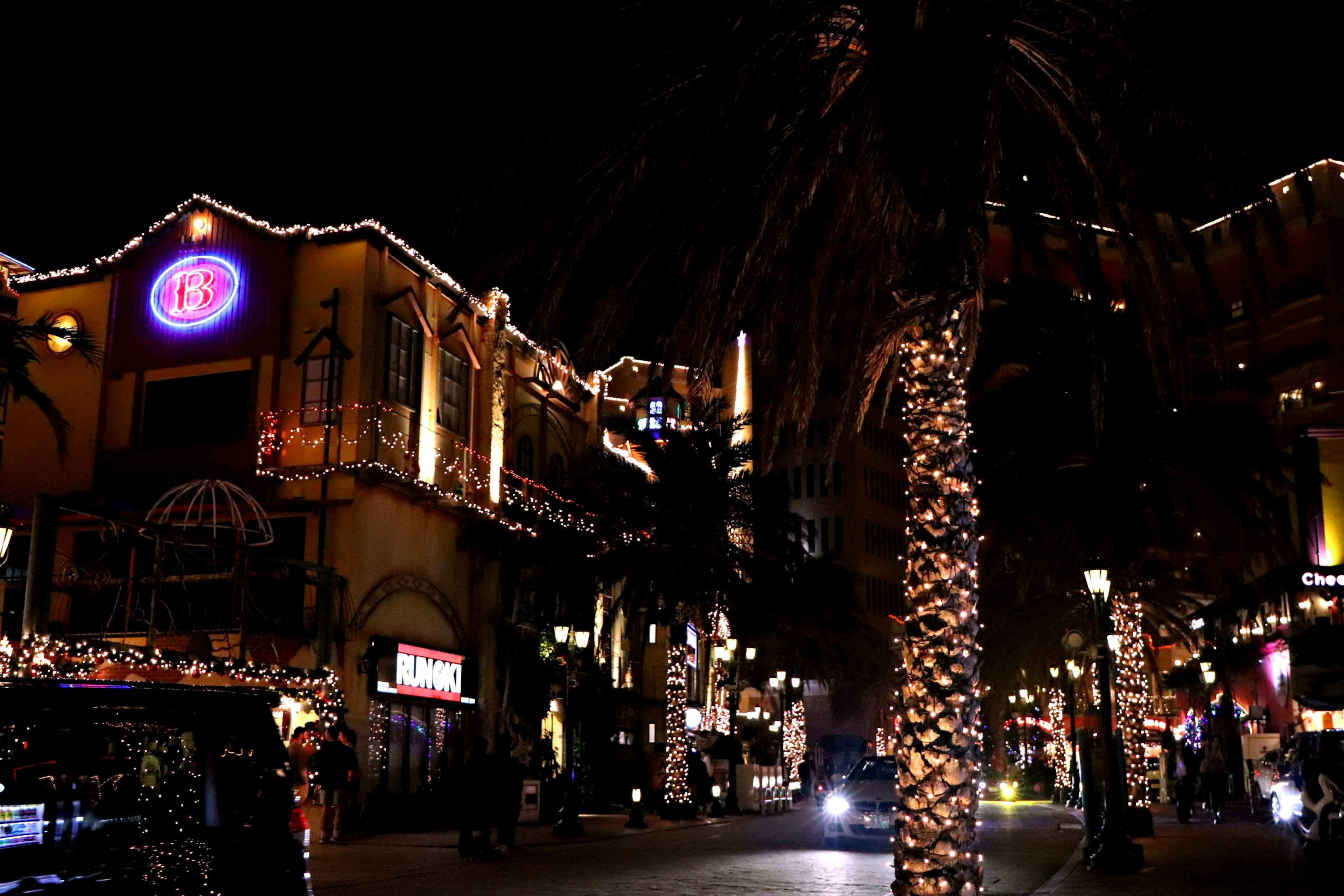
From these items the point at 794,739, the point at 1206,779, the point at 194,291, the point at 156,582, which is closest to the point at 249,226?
the point at 194,291

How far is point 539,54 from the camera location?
11820mm

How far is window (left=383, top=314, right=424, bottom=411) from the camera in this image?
2902 centimetres

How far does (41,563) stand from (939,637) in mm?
12930

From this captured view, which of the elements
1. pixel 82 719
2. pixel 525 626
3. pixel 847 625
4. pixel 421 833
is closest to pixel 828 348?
pixel 82 719

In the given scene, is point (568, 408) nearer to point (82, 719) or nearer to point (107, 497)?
point (107, 497)

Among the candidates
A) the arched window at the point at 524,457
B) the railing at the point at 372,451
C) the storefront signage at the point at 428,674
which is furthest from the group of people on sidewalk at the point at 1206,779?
the arched window at the point at 524,457

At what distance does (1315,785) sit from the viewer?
20.5 metres

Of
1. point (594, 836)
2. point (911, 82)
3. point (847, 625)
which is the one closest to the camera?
point (911, 82)

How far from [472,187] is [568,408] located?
27.4 metres

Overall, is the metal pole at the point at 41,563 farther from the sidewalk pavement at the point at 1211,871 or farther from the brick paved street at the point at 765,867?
the sidewalk pavement at the point at 1211,871

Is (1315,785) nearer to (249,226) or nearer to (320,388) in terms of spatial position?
(320,388)

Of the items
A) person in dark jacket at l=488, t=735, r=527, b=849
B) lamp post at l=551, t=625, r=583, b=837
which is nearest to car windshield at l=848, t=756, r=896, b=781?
lamp post at l=551, t=625, r=583, b=837

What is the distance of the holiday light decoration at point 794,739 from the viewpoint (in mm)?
53625

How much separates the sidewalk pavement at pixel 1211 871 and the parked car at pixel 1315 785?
495mm
